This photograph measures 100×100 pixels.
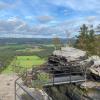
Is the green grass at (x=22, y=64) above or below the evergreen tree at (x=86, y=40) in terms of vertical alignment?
below

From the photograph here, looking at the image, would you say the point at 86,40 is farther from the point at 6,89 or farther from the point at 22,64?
the point at 6,89

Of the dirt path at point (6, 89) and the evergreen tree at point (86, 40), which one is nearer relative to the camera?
the dirt path at point (6, 89)

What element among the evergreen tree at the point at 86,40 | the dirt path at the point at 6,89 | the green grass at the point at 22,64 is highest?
the evergreen tree at the point at 86,40

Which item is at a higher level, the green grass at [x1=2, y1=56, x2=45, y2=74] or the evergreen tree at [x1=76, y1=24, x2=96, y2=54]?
the evergreen tree at [x1=76, y1=24, x2=96, y2=54]

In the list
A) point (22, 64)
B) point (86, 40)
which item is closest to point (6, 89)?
point (86, 40)

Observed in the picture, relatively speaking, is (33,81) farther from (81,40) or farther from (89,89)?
(81,40)

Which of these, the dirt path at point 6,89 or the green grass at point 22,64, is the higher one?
the green grass at point 22,64

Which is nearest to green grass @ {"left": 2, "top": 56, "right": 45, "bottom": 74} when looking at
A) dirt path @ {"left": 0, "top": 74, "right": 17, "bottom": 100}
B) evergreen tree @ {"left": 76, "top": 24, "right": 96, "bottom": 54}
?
dirt path @ {"left": 0, "top": 74, "right": 17, "bottom": 100}

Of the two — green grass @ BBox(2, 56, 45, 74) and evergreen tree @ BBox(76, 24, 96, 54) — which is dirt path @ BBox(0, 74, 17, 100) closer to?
green grass @ BBox(2, 56, 45, 74)

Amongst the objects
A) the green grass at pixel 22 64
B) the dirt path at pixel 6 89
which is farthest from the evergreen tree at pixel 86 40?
the dirt path at pixel 6 89

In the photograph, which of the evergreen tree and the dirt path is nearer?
the dirt path

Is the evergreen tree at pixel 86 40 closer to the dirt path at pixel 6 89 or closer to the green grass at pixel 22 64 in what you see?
the green grass at pixel 22 64
